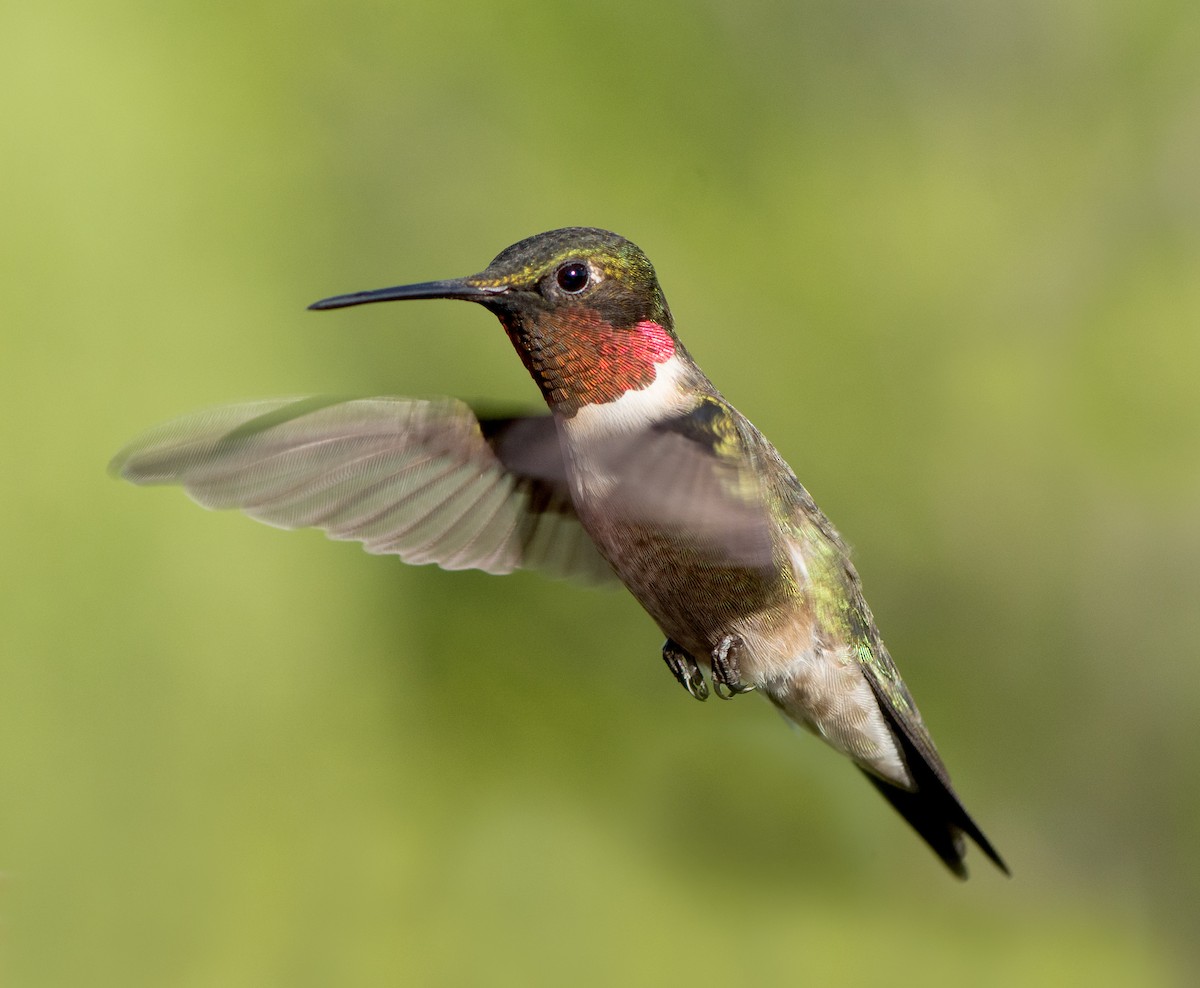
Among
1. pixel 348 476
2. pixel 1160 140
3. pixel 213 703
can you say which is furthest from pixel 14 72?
pixel 1160 140

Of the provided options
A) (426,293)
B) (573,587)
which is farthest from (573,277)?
(573,587)

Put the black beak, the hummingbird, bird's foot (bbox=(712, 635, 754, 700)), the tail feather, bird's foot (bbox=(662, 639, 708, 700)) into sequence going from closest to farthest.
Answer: the black beak < the hummingbird < bird's foot (bbox=(712, 635, 754, 700)) < bird's foot (bbox=(662, 639, 708, 700)) < the tail feather

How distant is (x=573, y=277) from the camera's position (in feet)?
6.82

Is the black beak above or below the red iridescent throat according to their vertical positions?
above

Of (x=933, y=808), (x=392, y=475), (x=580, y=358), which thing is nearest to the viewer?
(x=580, y=358)

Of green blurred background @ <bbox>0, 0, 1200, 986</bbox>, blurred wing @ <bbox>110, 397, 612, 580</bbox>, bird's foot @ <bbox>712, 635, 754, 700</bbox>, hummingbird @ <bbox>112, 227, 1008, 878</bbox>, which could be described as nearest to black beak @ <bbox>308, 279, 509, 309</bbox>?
hummingbird @ <bbox>112, 227, 1008, 878</bbox>

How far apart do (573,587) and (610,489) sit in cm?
164

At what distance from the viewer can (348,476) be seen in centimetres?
248

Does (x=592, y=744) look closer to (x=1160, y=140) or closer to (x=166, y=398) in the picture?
(x=166, y=398)

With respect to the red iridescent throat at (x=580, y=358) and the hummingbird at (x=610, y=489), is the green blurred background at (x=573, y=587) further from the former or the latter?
the red iridescent throat at (x=580, y=358)

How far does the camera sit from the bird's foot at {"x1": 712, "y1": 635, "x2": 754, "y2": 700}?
7.41ft

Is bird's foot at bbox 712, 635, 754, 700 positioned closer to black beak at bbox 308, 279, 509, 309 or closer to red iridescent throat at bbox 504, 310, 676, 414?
red iridescent throat at bbox 504, 310, 676, 414

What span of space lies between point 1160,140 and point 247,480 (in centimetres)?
359

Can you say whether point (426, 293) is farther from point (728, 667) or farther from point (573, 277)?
point (728, 667)
